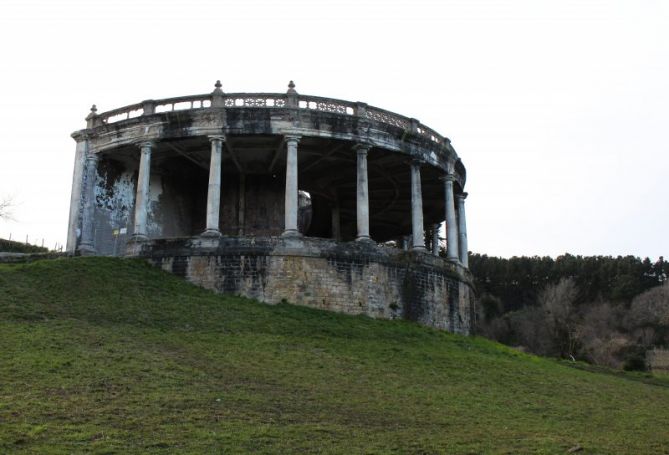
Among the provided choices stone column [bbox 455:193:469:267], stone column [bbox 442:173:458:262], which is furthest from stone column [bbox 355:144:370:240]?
stone column [bbox 455:193:469:267]

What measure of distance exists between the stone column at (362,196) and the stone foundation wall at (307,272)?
2.53ft

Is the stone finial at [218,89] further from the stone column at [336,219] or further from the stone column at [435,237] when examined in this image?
the stone column at [435,237]

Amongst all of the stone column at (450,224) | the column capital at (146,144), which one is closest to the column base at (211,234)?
the column capital at (146,144)

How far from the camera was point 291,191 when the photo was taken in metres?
30.8

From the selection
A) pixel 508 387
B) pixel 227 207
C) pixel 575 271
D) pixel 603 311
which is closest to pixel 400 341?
pixel 508 387

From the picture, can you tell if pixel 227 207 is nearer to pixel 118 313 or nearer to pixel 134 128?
pixel 134 128

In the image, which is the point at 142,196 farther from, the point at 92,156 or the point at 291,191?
the point at 291,191

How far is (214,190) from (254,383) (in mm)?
14675

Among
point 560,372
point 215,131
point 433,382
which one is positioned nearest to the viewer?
point 433,382

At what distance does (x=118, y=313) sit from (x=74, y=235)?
38.2 feet

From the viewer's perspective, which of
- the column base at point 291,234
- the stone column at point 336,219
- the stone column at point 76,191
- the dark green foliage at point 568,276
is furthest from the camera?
the dark green foliage at point 568,276

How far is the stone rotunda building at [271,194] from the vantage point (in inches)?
1153

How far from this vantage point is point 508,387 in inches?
810

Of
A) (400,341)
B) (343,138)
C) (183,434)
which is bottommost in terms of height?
(183,434)
